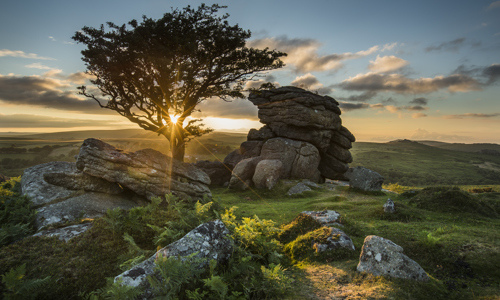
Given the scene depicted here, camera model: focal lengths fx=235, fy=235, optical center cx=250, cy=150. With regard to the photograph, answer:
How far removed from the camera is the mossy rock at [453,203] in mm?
13505

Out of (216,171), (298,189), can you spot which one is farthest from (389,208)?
(216,171)

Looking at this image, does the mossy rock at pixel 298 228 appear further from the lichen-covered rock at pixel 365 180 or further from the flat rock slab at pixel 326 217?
the lichen-covered rock at pixel 365 180

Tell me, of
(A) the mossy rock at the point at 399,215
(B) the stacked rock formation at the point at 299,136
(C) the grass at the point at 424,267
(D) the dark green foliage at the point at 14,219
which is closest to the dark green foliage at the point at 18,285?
(D) the dark green foliage at the point at 14,219

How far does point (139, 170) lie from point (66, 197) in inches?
158

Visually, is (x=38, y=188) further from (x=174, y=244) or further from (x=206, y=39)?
(x=206, y=39)

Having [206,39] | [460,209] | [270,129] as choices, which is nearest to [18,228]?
[460,209]

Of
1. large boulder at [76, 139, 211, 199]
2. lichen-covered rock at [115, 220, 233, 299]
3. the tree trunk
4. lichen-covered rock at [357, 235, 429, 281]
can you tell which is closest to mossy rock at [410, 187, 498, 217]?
lichen-covered rock at [357, 235, 429, 281]

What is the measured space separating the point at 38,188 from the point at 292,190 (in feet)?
68.7

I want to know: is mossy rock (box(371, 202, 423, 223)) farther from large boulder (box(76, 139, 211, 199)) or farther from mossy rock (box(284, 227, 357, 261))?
large boulder (box(76, 139, 211, 199))

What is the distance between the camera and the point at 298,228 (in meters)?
9.89

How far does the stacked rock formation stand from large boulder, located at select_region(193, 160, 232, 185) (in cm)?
195

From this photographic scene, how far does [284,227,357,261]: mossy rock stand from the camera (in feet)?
24.4

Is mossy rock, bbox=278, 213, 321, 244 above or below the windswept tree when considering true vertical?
below

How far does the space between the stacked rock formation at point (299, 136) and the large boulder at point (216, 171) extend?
1954 millimetres
